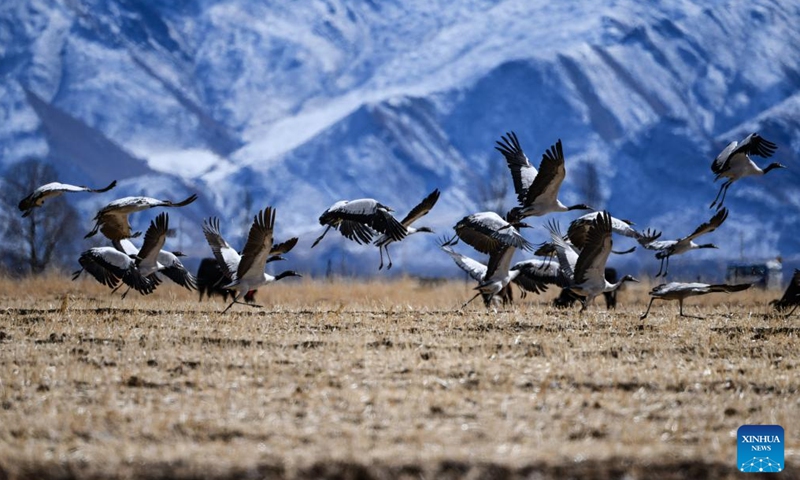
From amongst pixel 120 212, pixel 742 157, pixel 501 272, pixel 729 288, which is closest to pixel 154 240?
pixel 120 212

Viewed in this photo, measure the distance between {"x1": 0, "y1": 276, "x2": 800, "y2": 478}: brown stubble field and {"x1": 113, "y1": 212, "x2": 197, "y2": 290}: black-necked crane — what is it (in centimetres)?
146

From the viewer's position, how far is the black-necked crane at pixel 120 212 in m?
14.6

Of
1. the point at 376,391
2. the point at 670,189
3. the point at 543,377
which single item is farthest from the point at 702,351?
the point at 670,189

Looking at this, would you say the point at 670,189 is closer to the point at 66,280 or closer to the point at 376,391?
the point at 66,280

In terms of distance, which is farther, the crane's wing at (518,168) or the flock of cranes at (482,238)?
the crane's wing at (518,168)

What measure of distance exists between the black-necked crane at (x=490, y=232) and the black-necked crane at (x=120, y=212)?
3295 mm

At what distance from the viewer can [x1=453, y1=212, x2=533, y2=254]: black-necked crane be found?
14.9m

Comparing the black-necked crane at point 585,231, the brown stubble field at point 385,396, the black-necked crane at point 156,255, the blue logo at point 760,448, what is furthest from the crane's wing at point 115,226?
the blue logo at point 760,448

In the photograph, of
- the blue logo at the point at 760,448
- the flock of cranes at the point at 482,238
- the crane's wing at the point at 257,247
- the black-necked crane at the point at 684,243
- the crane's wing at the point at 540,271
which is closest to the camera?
the blue logo at the point at 760,448

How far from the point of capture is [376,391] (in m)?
8.67

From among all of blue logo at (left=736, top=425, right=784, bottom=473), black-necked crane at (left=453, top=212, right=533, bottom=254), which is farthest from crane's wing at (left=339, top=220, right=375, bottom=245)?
blue logo at (left=736, top=425, right=784, bottom=473)

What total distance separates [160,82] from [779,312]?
295 ft

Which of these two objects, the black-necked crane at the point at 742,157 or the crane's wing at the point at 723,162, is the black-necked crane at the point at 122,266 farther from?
the crane's wing at the point at 723,162

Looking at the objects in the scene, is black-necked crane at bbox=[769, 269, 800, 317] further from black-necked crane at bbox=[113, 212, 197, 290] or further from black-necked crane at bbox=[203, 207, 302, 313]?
black-necked crane at bbox=[113, 212, 197, 290]
